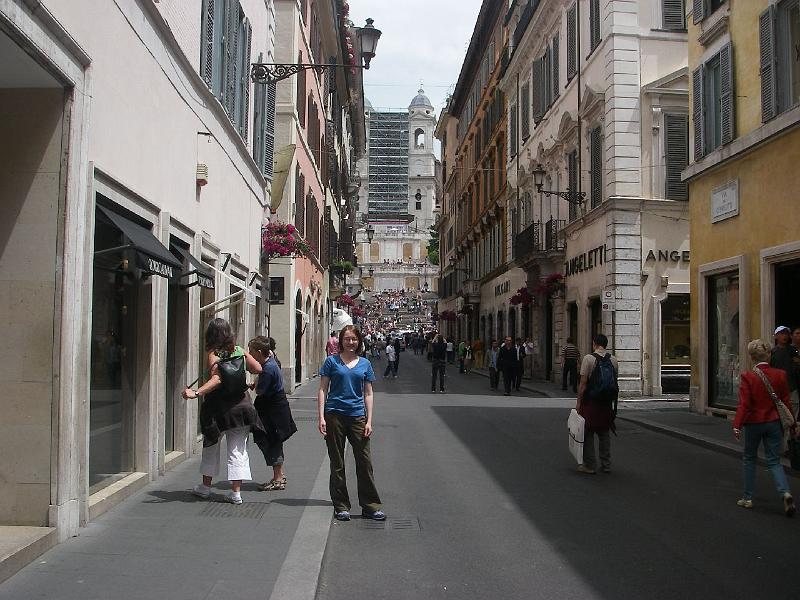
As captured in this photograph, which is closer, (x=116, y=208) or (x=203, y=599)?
(x=203, y=599)

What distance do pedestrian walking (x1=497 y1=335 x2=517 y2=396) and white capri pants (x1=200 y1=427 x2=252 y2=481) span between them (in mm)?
18650

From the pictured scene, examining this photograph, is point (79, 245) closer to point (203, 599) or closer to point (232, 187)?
point (203, 599)

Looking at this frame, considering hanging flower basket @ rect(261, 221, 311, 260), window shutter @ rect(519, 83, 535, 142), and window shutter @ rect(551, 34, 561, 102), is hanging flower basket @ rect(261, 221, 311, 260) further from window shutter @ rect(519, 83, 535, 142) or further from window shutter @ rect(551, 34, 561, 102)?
window shutter @ rect(519, 83, 535, 142)

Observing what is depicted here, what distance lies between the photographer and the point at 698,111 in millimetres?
18875

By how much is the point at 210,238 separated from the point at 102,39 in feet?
17.7

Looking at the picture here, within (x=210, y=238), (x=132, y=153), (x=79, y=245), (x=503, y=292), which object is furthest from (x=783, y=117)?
(x=503, y=292)

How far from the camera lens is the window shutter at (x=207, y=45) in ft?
38.7

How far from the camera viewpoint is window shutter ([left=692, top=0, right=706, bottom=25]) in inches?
729

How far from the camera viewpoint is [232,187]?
48.3ft

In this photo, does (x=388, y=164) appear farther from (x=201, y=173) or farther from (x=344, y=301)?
(x=201, y=173)

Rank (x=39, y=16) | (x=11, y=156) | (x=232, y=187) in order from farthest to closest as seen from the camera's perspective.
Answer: (x=232, y=187)
(x=11, y=156)
(x=39, y=16)

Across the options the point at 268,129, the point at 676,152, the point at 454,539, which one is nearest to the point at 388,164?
the point at 676,152

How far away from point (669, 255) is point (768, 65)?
32.9 ft

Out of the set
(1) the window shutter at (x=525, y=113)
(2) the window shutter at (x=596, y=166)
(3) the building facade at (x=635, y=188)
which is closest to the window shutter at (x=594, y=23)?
(3) the building facade at (x=635, y=188)
